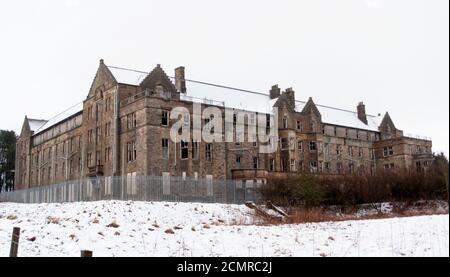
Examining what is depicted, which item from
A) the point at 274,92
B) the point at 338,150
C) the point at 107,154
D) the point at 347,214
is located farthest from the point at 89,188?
the point at 338,150

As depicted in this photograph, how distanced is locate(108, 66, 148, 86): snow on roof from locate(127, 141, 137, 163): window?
7.56m

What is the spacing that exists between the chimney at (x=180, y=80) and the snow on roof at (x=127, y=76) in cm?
386

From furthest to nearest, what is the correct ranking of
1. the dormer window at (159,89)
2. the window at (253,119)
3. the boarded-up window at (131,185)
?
1. the window at (253,119)
2. the dormer window at (159,89)
3. the boarded-up window at (131,185)

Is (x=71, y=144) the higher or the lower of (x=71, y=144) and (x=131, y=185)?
the higher

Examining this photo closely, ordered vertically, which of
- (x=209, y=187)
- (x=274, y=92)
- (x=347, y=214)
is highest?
(x=274, y=92)

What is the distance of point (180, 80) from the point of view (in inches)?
2446

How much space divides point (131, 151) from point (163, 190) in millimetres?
9227

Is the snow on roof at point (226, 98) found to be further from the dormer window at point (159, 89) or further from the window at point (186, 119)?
the window at point (186, 119)

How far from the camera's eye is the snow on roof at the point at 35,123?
8652cm

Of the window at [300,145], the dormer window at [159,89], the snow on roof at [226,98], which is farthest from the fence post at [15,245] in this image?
the window at [300,145]

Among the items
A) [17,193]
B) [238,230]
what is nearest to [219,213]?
[238,230]

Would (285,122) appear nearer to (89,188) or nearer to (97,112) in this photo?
(97,112)
